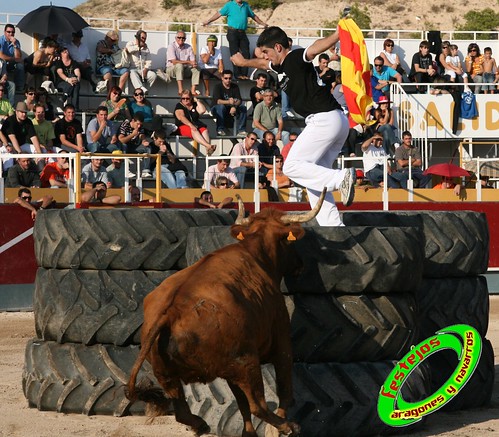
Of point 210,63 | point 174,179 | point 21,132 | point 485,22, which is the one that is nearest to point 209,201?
point 174,179

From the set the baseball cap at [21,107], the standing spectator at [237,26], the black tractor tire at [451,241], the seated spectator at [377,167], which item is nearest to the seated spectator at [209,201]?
the seated spectator at [377,167]

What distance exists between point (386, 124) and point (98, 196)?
751 cm

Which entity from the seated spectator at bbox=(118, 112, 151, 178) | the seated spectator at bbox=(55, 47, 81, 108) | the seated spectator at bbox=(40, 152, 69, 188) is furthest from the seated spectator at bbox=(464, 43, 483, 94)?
the seated spectator at bbox=(40, 152, 69, 188)

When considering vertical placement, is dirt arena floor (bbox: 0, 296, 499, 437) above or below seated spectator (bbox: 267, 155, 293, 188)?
below

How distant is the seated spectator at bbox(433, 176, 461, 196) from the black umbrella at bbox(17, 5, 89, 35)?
664 centimetres

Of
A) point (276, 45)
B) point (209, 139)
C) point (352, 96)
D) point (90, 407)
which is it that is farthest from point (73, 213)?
point (209, 139)

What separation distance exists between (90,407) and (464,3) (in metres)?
67.1

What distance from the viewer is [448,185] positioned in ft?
58.9

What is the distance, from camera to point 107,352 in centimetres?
664

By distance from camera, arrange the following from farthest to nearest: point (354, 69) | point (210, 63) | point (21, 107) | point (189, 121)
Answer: point (210, 63) → point (189, 121) → point (21, 107) → point (354, 69)

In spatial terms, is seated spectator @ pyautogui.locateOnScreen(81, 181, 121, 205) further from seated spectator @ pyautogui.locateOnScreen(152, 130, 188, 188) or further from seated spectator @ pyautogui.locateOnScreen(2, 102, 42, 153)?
seated spectator @ pyautogui.locateOnScreen(152, 130, 188, 188)

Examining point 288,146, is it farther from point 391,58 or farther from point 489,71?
point 489,71

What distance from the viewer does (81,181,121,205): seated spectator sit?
13516 mm

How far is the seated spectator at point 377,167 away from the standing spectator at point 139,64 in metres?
4.24
